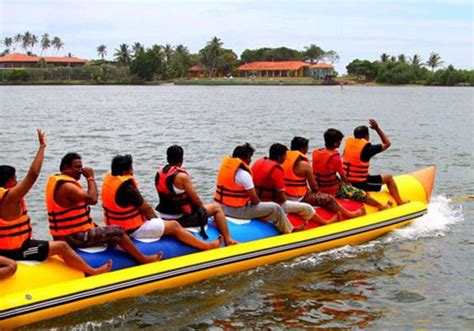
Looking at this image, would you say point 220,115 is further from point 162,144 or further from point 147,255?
point 147,255

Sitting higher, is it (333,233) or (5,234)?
(5,234)

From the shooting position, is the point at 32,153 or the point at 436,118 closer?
the point at 32,153

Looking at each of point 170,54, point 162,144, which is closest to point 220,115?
point 162,144

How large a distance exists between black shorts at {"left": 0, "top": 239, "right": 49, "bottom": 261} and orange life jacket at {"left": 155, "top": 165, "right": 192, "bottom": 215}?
1.44m

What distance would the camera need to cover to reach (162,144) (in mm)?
19719

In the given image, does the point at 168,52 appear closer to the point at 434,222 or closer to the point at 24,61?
the point at 24,61

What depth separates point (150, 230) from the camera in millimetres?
6445

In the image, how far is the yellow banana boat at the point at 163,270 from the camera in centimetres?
552

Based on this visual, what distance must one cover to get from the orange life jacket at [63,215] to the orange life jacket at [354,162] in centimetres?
413

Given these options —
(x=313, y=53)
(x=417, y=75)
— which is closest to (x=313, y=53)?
(x=313, y=53)

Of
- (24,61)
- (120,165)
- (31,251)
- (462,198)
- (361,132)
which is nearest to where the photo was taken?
(31,251)

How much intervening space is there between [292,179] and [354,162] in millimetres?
1363

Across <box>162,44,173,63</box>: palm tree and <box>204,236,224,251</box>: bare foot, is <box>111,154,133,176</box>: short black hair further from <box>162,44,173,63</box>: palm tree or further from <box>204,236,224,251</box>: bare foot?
<box>162,44,173,63</box>: palm tree

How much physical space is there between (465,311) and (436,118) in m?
25.9
